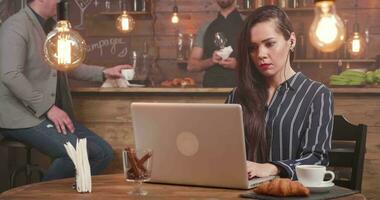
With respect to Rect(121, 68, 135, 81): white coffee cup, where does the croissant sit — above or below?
below

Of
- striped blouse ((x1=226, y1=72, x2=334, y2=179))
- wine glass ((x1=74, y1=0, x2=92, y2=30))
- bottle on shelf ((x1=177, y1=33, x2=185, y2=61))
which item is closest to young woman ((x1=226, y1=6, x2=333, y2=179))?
striped blouse ((x1=226, y1=72, x2=334, y2=179))

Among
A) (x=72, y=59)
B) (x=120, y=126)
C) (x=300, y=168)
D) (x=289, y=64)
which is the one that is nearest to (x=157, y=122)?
(x=300, y=168)

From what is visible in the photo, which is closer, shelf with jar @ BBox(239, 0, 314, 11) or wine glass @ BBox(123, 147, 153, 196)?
wine glass @ BBox(123, 147, 153, 196)

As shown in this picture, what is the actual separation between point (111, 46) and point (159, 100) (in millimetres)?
2767

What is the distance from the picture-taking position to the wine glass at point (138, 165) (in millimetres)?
2092

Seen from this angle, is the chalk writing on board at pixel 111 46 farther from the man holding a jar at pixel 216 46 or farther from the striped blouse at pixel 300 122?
the striped blouse at pixel 300 122

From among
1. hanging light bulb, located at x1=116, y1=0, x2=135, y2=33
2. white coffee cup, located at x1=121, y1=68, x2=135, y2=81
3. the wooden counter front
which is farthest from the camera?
hanging light bulb, located at x1=116, y1=0, x2=135, y2=33

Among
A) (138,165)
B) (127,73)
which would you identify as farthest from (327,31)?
(127,73)

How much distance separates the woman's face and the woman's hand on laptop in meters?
0.45

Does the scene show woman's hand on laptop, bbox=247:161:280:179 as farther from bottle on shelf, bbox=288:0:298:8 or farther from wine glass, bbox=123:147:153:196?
bottle on shelf, bbox=288:0:298:8

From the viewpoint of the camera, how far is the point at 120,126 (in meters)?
4.46

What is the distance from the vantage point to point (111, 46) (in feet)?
23.1

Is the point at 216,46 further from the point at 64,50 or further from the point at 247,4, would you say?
the point at 64,50

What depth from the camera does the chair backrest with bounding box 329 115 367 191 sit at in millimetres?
2494
